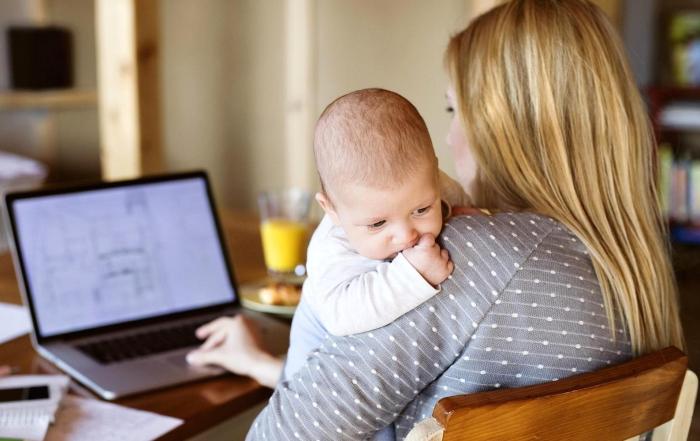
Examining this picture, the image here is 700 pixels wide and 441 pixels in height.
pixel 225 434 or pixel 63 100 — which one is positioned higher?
pixel 63 100

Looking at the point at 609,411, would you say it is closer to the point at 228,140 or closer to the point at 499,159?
the point at 499,159

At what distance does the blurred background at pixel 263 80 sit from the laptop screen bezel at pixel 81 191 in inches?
64.2

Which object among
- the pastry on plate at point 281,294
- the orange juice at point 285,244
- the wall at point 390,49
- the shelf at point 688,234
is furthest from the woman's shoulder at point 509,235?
the shelf at point 688,234

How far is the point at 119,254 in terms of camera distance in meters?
1.58

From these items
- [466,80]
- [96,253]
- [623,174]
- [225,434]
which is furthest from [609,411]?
[96,253]

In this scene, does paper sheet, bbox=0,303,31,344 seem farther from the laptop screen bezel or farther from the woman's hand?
the woman's hand

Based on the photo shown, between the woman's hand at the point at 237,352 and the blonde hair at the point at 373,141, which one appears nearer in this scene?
the blonde hair at the point at 373,141

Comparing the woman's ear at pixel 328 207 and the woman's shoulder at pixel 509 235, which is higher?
the woman's ear at pixel 328 207

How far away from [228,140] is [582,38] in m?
3.48

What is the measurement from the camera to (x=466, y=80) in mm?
1136

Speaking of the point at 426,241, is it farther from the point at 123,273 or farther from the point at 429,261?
the point at 123,273

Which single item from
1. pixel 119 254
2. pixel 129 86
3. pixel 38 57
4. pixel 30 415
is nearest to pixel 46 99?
pixel 38 57

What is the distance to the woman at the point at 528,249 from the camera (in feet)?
3.09

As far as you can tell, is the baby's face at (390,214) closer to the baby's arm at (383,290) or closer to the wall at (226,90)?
the baby's arm at (383,290)
